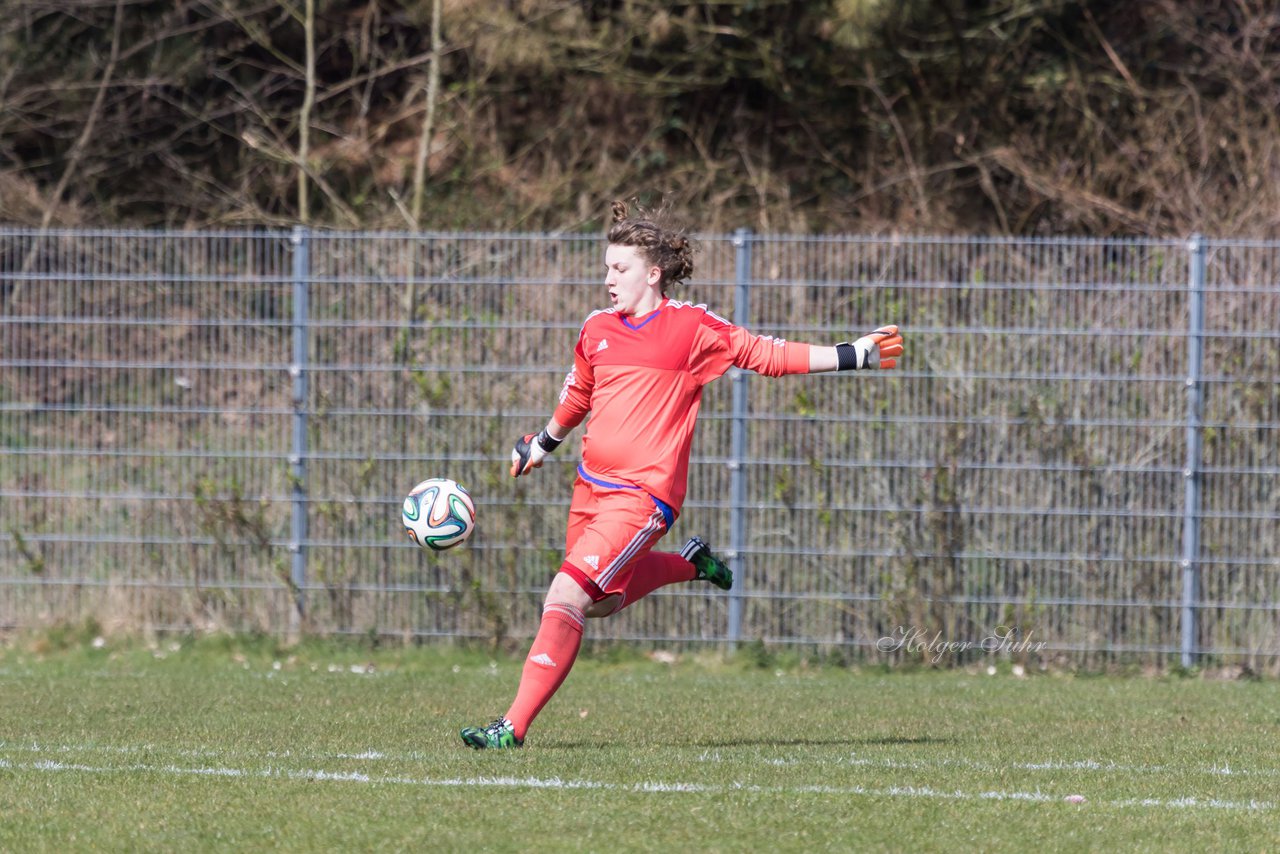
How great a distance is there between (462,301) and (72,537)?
2.95 m

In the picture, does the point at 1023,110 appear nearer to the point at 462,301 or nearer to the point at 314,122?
the point at 314,122

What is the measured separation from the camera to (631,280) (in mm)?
6566

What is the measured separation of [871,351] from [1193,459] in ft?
13.4

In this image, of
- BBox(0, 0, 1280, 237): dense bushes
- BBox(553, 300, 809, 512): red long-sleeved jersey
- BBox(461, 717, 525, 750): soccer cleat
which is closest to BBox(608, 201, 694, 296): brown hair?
BBox(553, 300, 809, 512): red long-sleeved jersey

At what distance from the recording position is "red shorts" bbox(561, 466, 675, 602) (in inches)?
248

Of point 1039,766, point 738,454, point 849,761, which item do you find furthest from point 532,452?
point 738,454

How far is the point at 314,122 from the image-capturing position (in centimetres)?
1584

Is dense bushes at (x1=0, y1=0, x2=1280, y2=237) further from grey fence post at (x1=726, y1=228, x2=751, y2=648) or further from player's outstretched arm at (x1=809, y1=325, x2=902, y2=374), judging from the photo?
player's outstretched arm at (x1=809, y1=325, x2=902, y2=374)

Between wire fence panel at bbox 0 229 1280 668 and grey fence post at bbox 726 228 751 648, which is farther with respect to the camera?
grey fence post at bbox 726 228 751 648

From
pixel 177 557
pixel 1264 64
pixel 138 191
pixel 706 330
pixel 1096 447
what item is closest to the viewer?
pixel 706 330

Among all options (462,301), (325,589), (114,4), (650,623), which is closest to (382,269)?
(462,301)

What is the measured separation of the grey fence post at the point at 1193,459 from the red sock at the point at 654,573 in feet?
13.1

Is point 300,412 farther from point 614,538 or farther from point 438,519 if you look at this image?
point 614,538

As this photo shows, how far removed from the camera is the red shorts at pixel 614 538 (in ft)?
20.7
